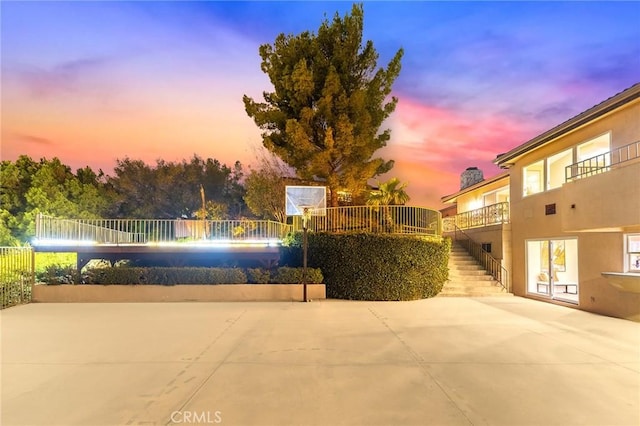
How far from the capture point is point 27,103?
1788cm

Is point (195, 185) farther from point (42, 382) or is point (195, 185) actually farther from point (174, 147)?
point (42, 382)

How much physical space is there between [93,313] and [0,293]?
358 centimetres

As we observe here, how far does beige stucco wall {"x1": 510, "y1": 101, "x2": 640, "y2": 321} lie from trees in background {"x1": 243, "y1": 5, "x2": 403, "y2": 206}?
7.37 meters

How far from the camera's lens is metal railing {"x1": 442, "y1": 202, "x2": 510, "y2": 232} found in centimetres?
1560

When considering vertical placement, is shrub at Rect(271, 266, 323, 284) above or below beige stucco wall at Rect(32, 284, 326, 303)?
above

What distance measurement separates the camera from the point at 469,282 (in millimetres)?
14242

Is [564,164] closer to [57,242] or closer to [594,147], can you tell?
[594,147]

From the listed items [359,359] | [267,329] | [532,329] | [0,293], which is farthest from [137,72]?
[532,329]

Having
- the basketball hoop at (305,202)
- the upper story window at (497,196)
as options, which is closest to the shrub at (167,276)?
the basketball hoop at (305,202)

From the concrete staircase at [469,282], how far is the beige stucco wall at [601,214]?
295 cm

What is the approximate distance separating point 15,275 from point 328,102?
13128 millimetres

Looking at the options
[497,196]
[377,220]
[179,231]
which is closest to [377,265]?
[377,220]

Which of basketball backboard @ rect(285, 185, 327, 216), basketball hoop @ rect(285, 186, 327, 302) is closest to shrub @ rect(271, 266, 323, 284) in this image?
basketball hoop @ rect(285, 186, 327, 302)

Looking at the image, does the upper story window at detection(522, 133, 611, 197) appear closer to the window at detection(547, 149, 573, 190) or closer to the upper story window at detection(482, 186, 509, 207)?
the window at detection(547, 149, 573, 190)
